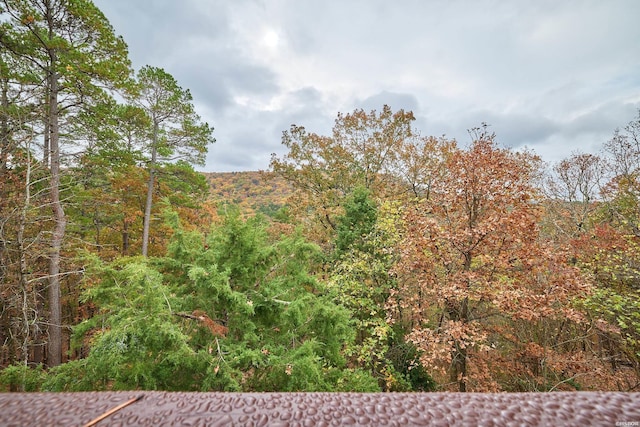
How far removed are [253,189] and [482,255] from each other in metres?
27.2

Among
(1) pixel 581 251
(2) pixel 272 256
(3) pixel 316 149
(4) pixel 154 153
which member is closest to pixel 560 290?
(1) pixel 581 251

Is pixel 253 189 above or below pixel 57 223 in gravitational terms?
above

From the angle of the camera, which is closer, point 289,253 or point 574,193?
point 289,253

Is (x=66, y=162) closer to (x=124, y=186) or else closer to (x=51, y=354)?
(x=124, y=186)

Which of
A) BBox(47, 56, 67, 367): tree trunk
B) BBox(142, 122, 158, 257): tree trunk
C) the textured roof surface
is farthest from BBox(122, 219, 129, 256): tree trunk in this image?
the textured roof surface

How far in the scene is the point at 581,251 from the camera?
28.9ft

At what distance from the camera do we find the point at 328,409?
82cm

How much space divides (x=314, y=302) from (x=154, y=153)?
10.9 meters

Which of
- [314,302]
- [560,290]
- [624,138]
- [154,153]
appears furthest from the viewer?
[154,153]

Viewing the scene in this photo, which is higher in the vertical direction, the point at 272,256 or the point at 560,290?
the point at 272,256

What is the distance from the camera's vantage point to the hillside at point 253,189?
50.3 feet

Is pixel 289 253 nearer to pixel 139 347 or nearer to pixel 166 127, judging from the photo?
pixel 139 347

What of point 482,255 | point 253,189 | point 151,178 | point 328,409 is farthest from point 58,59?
point 253,189

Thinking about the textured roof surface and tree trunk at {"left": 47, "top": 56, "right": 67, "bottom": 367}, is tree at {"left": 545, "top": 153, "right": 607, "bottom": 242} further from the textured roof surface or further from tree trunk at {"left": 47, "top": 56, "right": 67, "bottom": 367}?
tree trunk at {"left": 47, "top": 56, "right": 67, "bottom": 367}
